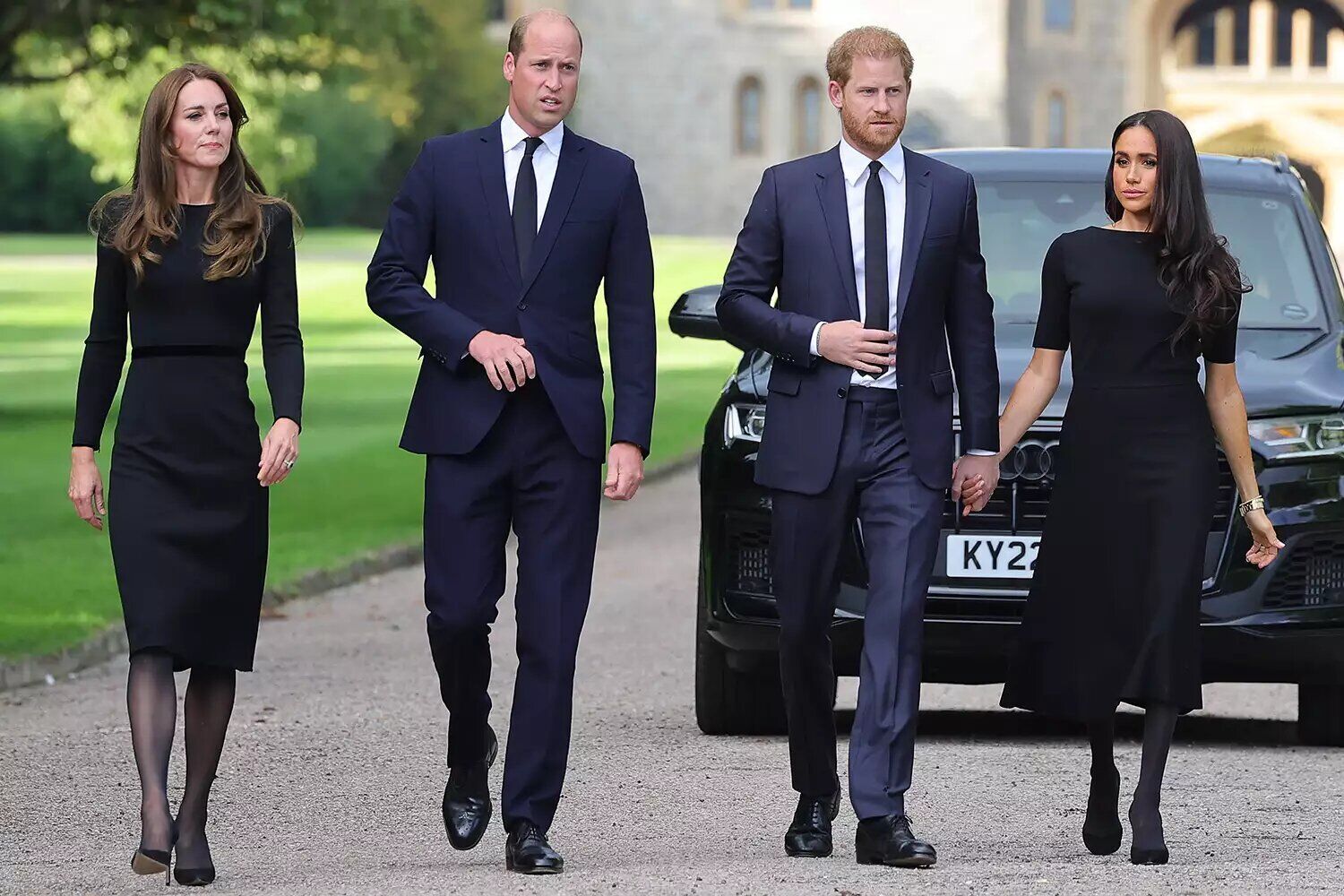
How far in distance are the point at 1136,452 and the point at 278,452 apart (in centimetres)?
201

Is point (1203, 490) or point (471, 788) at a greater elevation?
point (1203, 490)

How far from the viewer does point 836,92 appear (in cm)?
644

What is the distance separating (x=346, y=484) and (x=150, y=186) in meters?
13.7

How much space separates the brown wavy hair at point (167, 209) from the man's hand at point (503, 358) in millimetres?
550

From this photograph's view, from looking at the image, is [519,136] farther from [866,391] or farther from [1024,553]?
[1024,553]

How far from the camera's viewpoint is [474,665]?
6438mm

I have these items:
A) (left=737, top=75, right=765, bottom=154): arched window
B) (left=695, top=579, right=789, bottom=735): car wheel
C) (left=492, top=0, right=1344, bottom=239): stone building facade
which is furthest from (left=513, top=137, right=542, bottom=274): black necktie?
(left=737, top=75, right=765, bottom=154): arched window

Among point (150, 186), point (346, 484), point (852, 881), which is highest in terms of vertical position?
point (150, 186)

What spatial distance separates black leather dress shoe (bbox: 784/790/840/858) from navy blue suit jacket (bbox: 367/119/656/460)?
95 cm

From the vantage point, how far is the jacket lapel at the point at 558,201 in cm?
633

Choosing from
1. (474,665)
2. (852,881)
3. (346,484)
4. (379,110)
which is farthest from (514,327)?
(379,110)

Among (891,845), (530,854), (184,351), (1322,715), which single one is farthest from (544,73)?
(1322,715)

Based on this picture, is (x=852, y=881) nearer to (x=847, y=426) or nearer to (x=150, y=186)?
(x=847, y=426)

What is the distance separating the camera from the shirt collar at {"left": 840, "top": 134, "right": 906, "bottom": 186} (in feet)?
21.2
